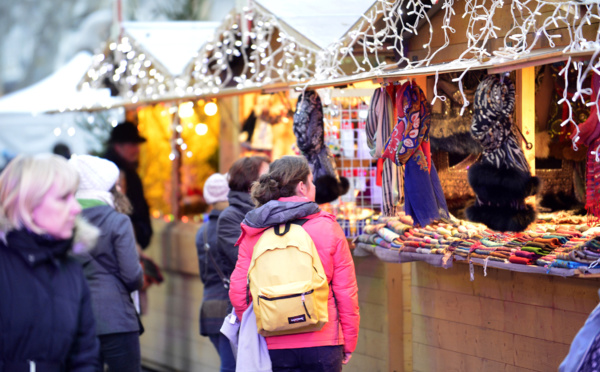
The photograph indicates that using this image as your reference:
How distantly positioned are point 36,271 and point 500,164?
8.16 ft

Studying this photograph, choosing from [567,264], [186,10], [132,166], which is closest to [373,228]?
[567,264]

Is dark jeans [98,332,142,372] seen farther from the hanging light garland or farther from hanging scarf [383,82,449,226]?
the hanging light garland

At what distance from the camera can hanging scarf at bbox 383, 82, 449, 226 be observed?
4.60 metres

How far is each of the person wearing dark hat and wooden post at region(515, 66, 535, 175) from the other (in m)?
4.46

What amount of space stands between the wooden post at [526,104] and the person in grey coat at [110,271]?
2.37 m

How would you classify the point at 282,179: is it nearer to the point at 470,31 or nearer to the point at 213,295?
the point at 213,295

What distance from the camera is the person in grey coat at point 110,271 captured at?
4176 mm

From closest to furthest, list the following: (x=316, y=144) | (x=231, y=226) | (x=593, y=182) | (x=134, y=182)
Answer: (x=593, y=182) < (x=231, y=226) < (x=316, y=144) < (x=134, y=182)

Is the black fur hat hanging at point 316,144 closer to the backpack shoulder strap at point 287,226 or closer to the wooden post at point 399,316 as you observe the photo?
the wooden post at point 399,316

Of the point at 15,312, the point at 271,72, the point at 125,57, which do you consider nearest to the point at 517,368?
the point at 15,312

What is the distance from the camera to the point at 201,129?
320 inches

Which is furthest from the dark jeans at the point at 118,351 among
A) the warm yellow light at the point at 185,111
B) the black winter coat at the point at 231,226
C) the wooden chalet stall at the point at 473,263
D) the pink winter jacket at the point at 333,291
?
the warm yellow light at the point at 185,111

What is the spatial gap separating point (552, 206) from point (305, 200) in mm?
2202

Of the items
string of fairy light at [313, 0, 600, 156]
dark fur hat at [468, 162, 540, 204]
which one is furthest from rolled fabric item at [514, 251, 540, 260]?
string of fairy light at [313, 0, 600, 156]
